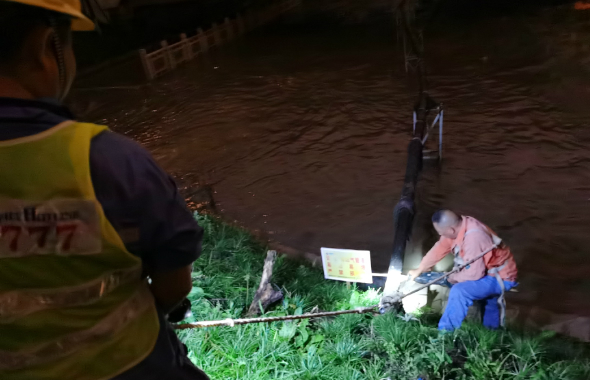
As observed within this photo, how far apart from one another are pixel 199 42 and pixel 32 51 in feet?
54.3

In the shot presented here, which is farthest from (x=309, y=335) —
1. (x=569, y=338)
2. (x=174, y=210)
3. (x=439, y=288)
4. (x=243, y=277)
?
(x=174, y=210)

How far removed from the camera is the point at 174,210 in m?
1.15

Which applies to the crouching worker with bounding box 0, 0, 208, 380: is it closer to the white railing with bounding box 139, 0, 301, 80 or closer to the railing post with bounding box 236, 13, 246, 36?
the white railing with bounding box 139, 0, 301, 80

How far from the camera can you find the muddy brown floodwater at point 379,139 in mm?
5848

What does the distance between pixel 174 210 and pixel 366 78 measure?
12.1 metres

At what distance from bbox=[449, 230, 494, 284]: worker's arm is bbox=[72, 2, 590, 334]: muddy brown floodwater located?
67cm

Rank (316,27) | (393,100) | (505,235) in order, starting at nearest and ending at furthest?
(505,235), (393,100), (316,27)

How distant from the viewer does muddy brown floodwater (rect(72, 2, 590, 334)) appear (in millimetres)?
5848

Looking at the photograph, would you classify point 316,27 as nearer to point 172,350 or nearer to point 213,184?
point 213,184

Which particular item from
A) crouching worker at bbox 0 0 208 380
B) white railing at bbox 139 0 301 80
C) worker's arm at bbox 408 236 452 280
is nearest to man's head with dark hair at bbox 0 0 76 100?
crouching worker at bbox 0 0 208 380

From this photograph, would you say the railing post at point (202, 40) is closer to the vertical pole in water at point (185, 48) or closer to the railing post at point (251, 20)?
the vertical pole in water at point (185, 48)

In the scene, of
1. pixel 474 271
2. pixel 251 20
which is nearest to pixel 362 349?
pixel 474 271

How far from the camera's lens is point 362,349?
10.8 ft

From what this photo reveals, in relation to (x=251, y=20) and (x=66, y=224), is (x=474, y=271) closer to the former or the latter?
(x=66, y=224)
